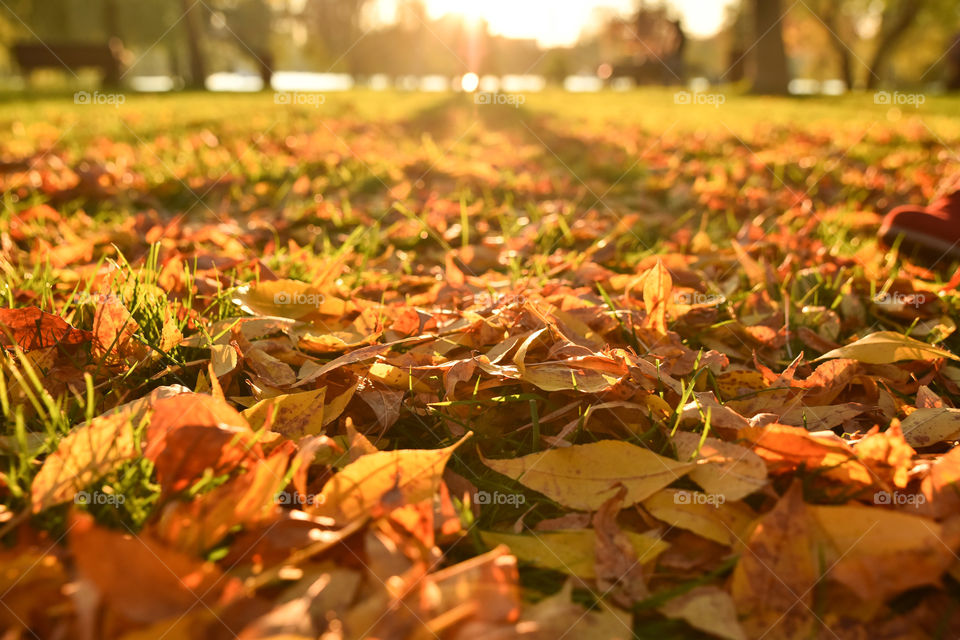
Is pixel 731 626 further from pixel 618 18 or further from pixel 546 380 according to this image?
pixel 618 18

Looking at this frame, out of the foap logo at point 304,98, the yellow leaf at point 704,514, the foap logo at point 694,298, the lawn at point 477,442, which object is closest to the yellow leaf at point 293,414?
the lawn at point 477,442

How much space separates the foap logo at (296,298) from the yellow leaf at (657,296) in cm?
86

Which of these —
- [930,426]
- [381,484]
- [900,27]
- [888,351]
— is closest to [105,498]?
[381,484]

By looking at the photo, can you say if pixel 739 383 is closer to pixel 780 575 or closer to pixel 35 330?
pixel 780 575

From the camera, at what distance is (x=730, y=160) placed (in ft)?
17.6

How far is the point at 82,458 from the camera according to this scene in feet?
3.52

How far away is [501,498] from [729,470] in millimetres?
403

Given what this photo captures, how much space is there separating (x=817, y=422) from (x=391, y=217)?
2483 millimetres

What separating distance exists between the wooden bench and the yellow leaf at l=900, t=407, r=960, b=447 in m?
24.8

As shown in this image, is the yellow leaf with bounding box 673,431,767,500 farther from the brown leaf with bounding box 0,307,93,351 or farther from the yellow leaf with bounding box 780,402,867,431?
the brown leaf with bounding box 0,307,93,351

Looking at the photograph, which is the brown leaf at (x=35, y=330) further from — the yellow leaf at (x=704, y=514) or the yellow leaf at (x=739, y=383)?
the yellow leaf at (x=739, y=383)

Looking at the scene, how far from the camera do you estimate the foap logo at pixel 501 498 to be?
125 cm

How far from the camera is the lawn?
93cm

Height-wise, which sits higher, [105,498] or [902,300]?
[902,300]
